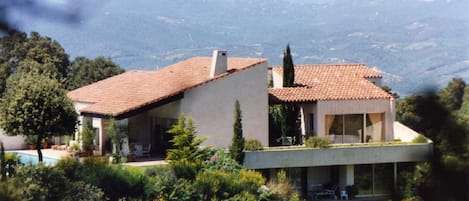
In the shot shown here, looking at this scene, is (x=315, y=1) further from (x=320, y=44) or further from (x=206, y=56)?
(x=206, y=56)

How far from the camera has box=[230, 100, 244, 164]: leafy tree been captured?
18.3 m

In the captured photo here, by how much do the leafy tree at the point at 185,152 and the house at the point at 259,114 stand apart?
0.87m

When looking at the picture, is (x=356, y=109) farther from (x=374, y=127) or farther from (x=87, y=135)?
(x=87, y=135)

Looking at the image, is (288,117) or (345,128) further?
(288,117)

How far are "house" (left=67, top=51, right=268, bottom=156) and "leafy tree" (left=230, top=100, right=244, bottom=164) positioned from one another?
105 cm

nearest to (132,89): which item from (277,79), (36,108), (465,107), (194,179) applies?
(36,108)

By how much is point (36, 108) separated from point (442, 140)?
16.5m

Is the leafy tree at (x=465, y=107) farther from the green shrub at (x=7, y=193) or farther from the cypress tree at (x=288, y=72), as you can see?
the cypress tree at (x=288, y=72)

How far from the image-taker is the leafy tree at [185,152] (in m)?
15.4

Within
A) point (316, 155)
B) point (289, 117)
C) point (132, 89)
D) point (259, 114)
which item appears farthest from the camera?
point (289, 117)

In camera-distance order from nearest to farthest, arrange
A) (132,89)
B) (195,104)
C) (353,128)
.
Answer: (195,104)
(132,89)
(353,128)

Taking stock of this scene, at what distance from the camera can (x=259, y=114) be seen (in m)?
20.6

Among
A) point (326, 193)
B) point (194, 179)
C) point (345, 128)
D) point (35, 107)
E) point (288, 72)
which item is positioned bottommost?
point (326, 193)

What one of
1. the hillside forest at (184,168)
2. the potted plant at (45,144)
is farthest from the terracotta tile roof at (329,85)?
the potted plant at (45,144)
